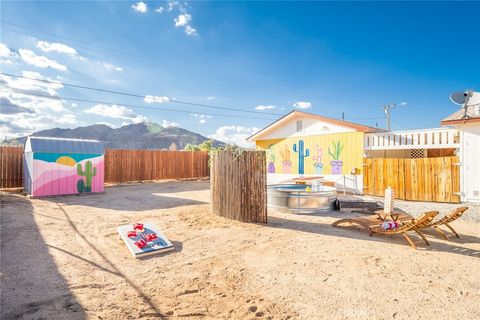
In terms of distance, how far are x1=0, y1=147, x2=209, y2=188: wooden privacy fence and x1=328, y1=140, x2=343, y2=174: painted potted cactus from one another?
12541 mm

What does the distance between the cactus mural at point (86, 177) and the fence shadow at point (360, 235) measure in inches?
406

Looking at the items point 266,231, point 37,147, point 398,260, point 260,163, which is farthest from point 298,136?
point 37,147

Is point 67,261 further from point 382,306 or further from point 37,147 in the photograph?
point 37,147

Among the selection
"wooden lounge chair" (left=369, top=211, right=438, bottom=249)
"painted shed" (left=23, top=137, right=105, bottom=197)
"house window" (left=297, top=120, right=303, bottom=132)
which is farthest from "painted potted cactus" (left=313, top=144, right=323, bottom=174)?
"painted shed" (left=23, top=137, right=105, bottom=197)

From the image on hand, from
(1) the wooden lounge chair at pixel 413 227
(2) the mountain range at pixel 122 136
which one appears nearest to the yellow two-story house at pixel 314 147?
(1) the wooden lounge chair at pixel 413 227

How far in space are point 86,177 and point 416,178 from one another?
16.3 metres

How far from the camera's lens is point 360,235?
704 cm

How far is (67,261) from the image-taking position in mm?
5082

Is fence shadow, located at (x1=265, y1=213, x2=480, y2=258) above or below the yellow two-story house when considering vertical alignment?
below

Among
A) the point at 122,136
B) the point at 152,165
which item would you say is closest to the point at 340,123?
the point at 152,165

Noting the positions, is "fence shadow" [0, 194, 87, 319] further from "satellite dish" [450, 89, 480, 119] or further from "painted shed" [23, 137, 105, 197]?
"satellite dish" [450, 89, 480, 119]

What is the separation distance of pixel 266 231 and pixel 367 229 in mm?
2850

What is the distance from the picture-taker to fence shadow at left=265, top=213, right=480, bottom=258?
6.01 metres

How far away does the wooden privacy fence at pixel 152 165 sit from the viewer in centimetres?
1950
